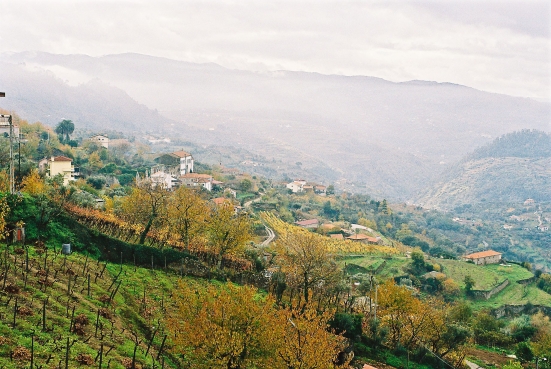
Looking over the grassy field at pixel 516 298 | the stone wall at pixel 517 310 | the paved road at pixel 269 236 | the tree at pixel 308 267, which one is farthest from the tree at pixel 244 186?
the tree at pixel 308 267

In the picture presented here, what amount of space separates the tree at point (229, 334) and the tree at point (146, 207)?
49.8 ft

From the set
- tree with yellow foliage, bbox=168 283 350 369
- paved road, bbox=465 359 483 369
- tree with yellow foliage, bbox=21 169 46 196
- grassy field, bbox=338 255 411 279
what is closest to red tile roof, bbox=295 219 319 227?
grassy field, bbox=338 255 411 279

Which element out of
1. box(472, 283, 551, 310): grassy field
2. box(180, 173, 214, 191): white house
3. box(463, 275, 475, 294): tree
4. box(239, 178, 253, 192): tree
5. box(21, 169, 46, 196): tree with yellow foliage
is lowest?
box(472, 283, 551, 310): grassy field

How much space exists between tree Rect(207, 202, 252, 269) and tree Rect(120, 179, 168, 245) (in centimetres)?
375

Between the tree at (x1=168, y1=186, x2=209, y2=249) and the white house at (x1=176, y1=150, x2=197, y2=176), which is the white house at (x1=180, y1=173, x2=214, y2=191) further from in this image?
the tree at (x1=168, y1=186, x2=209, y2=249)

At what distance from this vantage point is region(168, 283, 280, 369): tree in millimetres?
17641

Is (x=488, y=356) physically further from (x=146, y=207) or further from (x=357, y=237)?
(x=357, y=237)

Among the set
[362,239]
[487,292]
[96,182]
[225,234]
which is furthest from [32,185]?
[487,292]

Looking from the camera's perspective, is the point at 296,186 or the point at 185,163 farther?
the point at 296,186

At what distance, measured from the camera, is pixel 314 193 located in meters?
132

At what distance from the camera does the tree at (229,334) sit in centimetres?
1764

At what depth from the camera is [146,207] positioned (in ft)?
121

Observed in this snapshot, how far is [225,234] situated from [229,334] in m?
16.7

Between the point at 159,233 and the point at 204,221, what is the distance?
10.5ft
